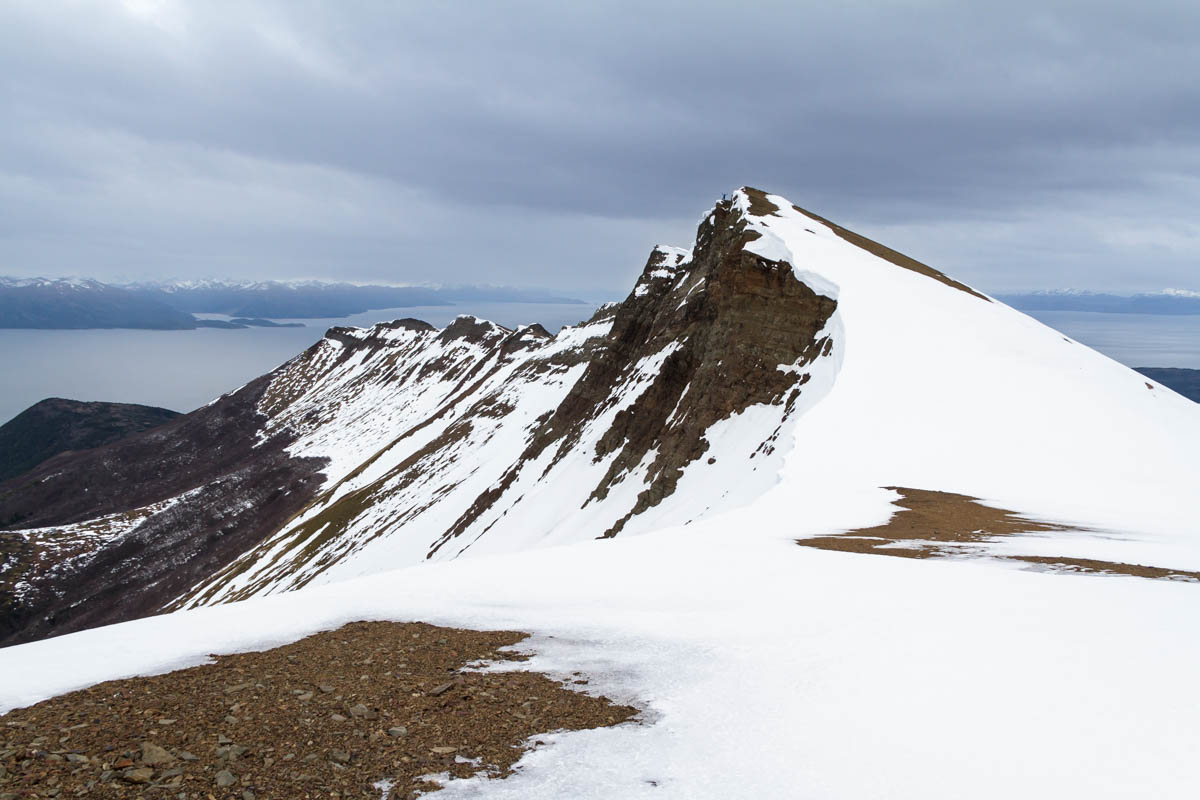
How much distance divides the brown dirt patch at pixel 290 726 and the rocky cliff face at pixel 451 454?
17099mm

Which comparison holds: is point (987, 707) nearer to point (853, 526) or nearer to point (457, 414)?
point (853, 526)

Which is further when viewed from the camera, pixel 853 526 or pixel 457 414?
pixel 457 414

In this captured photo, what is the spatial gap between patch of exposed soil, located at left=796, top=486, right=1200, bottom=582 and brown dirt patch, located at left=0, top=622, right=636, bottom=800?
793 centimetres

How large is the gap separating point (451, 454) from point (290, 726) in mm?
82125

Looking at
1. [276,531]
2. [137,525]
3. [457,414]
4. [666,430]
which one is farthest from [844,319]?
[137,525]

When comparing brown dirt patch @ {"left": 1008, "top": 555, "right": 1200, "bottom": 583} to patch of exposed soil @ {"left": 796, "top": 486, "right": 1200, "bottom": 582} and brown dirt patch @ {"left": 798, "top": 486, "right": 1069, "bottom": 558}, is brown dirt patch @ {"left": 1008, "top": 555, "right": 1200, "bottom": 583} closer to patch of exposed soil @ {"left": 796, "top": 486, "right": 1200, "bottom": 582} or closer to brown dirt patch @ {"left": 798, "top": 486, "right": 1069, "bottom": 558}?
patch of exposed soil @ {"left": 796, "top": 486, "right": 1200, "bottom": 582}

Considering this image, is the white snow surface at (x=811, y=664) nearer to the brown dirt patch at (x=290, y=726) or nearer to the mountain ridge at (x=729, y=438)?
the brown dirt patch at (x=290, y=726)

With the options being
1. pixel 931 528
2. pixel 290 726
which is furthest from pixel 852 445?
pixel 290 726

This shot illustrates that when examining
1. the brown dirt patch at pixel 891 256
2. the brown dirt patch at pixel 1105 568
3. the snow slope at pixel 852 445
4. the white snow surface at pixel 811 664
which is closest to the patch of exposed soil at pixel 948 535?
the brown dirt patch at pixel 1105 568

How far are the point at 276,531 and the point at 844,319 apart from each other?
9329 centimetres

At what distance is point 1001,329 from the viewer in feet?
114

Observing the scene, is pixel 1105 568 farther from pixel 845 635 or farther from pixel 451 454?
pixel 451 454

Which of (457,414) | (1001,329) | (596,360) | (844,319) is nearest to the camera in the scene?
(844,319)

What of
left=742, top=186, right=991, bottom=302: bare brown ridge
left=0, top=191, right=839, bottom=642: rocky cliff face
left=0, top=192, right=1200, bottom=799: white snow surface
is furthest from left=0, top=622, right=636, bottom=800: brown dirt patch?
left=742, top=186, right=991, bottom=302: bare brown ridge
